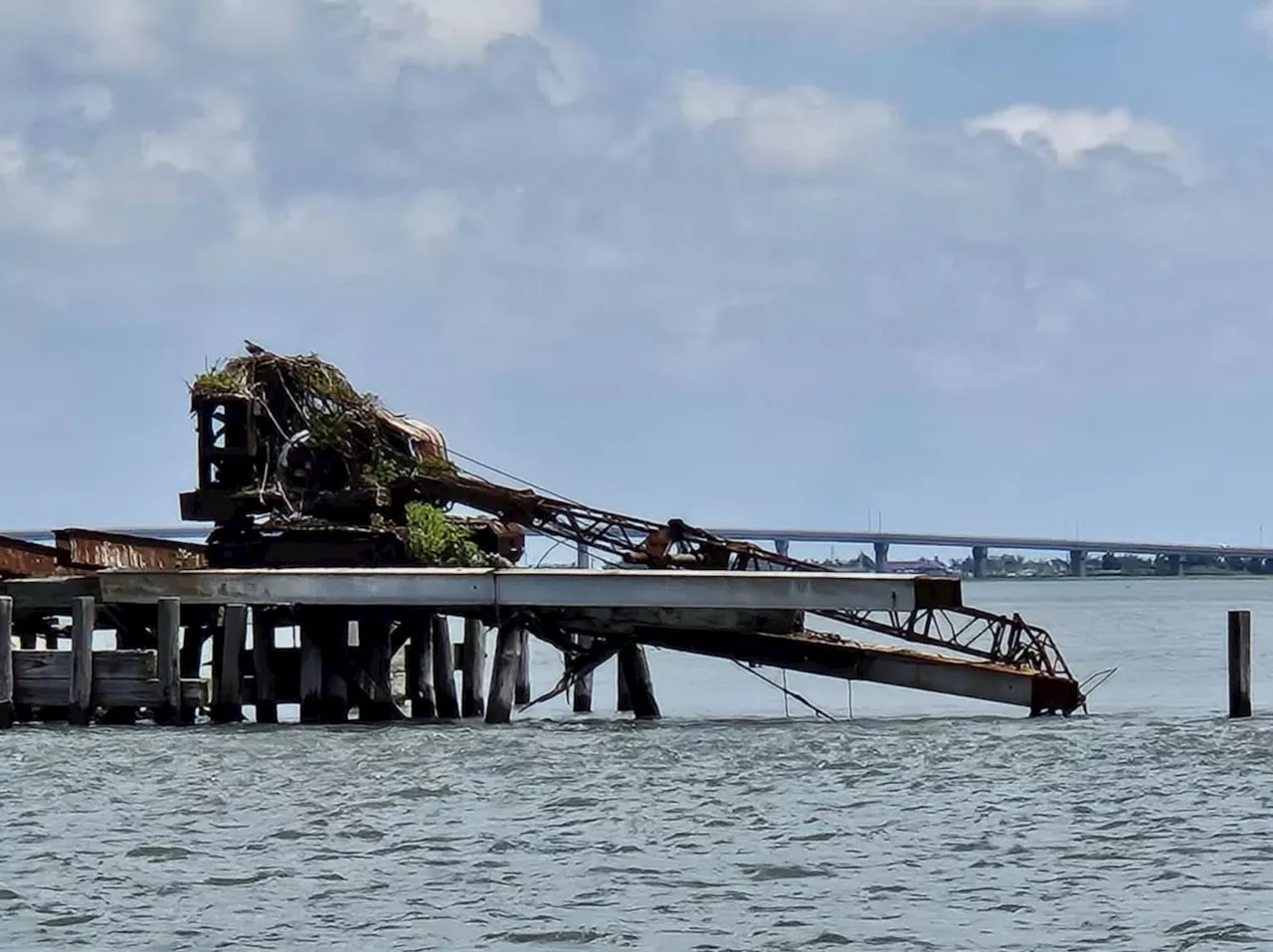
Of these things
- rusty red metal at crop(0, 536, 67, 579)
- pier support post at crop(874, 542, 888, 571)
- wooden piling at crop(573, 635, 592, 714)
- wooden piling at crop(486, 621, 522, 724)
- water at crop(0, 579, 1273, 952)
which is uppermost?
pier support post at crop(874, 542, 888, 571)

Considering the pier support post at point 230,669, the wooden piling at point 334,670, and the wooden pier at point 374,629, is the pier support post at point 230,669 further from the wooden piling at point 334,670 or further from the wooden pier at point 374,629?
the wooden piling at point 334,670

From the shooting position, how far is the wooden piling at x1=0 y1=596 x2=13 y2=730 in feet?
110

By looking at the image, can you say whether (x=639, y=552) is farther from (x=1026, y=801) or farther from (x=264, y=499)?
(x=1026, y=801)

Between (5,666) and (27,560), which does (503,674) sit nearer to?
(5,666)

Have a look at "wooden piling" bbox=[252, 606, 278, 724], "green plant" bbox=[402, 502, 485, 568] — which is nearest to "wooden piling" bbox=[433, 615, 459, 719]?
"green plant" bbox=[402, 502, 485, 568]

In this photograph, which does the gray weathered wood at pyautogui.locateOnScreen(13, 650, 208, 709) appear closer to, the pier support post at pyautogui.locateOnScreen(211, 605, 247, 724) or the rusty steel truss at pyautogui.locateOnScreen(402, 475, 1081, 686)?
the pier support post at pyautogui.locateOnScreen(211, 605, 247, 724)

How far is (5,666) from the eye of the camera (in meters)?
33.5

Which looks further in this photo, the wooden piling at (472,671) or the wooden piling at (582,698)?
the wooden piling at (582,698)

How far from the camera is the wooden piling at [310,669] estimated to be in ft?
117

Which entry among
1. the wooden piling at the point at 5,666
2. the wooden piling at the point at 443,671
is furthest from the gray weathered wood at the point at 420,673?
the wooden piling at the point at 5,666

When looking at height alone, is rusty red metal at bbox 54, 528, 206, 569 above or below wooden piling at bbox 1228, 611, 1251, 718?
above

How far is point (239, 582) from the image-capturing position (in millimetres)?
34781

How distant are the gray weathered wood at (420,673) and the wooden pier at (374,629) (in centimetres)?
208

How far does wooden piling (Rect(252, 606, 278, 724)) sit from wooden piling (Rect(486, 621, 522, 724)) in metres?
3.06
